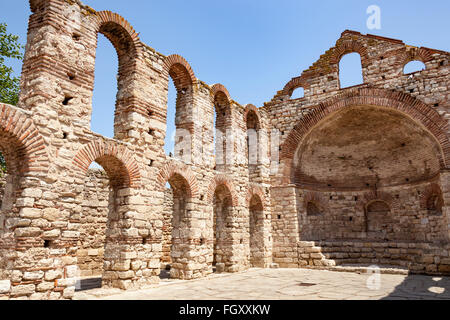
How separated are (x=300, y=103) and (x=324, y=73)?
1710 millimetres

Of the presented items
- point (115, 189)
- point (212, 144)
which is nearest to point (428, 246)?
point (212, 144)

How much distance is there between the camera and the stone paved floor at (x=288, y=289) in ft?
21.6

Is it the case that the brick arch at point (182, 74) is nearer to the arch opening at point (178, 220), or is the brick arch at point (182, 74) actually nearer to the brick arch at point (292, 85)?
the arch opening at point (178, 220)

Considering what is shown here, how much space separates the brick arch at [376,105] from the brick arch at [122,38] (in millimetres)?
8082

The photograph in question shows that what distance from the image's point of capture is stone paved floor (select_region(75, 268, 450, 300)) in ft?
21.6

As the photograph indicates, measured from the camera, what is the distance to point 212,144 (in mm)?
10945

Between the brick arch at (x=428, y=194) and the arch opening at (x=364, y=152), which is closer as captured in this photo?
the brick arch at (x=428, y=194)

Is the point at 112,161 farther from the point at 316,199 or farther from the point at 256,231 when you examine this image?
the point at 316,199

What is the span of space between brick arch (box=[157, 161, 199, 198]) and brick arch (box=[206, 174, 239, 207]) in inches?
25.7

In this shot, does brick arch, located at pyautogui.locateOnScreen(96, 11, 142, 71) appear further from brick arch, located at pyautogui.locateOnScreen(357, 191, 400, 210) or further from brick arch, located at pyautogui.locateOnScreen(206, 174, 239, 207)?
brick arch, located at pyautogui.locateOnScreen(357, 191, 400, 210)

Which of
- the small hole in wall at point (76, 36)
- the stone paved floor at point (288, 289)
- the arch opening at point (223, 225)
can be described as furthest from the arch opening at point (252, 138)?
the small hole in wall at point (76, 36)

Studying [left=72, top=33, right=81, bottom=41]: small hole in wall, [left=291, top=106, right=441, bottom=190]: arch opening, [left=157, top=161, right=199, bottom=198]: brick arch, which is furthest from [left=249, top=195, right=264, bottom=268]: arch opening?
[left=72, top=33, right=81, bottom=41]: small hole in wall

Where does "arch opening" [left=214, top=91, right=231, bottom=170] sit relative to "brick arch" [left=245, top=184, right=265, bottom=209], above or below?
above

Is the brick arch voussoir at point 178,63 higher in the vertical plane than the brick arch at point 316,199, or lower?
higher
